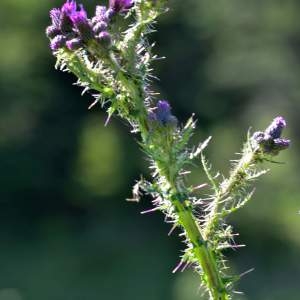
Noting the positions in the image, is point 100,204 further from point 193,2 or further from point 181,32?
point 193,2

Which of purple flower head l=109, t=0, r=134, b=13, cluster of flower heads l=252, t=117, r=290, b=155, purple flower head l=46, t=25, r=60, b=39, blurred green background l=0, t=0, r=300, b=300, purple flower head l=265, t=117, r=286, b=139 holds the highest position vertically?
blurred green background l=0, t=0, r=300, b=300

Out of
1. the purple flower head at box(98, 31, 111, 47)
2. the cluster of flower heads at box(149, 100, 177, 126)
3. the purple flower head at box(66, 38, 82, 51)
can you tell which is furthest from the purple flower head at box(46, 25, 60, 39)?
the cluster of flower heads at box(149, 100, 177, 126)

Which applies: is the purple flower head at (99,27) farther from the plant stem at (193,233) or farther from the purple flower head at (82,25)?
the plant stem at (193,233)

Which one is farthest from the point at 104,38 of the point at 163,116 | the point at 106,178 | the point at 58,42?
the point at 106,178

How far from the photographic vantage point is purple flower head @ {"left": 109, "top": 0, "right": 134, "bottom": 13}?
2.48 meters

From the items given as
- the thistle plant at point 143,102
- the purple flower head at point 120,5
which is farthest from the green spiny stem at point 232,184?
the purple flower head at point 120,5

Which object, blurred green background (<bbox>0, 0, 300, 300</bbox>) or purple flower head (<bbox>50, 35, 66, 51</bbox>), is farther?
blurred green background (<bbox>0, 0, 300, 300</bbox>)

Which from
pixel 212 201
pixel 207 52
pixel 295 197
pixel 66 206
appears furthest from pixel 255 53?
pixel 212 201

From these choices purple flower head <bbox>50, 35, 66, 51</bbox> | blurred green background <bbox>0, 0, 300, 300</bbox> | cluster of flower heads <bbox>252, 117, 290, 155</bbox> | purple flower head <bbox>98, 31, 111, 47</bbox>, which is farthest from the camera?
blurred green background <bbox>0, 0, 300, 300</bbox>

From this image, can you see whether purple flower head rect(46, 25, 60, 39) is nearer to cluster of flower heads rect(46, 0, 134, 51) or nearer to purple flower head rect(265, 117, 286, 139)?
cluster of flower heads rect(46, 0, 134, 51)

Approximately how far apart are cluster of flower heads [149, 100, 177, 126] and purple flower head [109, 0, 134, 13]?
0.34m

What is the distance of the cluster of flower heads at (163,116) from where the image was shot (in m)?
2.35

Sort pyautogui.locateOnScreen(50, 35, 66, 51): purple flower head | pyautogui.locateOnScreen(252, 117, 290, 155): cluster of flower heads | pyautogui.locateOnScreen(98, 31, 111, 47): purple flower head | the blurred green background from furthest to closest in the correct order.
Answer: the blurred green background → pyautogui.locateOnScreen(252, 117, 290, 155): cluster of flower heads → pyautogui.locateOnScreen(50, 35, 66, 51): purple flower head → pyautogui.locateOnScreen(98, 31, 111, 47): purple flower head

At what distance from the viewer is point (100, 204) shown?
50.9ft
